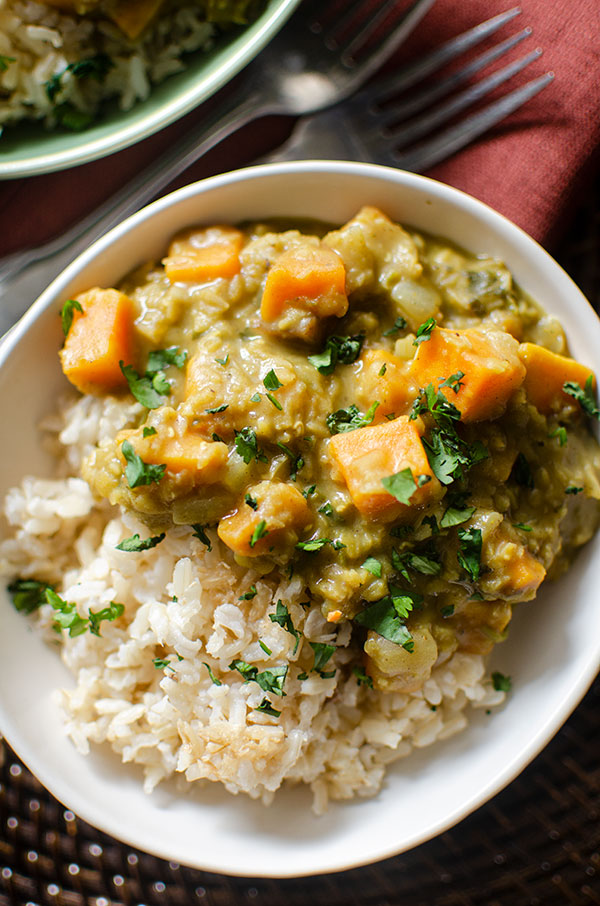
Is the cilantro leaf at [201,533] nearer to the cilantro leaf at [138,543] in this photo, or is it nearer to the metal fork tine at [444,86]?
the cilantro leaf at [138,543]

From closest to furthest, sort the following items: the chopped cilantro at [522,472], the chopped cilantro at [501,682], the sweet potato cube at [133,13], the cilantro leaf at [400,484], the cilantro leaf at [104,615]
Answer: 1. the cilantro leaf at [400,484]
2. the chopped cilantro at [522,472]
3. the cilantro leaf at [104,615]
4. the chopped cilantro at [501,682]
5. the sweet potato cube at [133,13]

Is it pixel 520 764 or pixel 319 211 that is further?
pixel 319 211

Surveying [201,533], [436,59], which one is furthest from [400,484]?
[436,59]

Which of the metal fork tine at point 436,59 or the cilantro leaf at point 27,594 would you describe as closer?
the cilantro leaf at point 27,594

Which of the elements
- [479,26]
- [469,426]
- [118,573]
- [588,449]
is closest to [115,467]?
[118,573]

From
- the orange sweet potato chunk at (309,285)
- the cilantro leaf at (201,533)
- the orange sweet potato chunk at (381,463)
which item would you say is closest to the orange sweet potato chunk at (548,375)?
the orange sweet potato chunk at (381,463)

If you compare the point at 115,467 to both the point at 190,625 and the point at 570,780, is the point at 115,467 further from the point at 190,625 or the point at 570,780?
the point at 570,780

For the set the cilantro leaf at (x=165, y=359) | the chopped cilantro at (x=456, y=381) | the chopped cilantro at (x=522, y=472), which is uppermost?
the chopped cilantro at (x=456, y=381)
